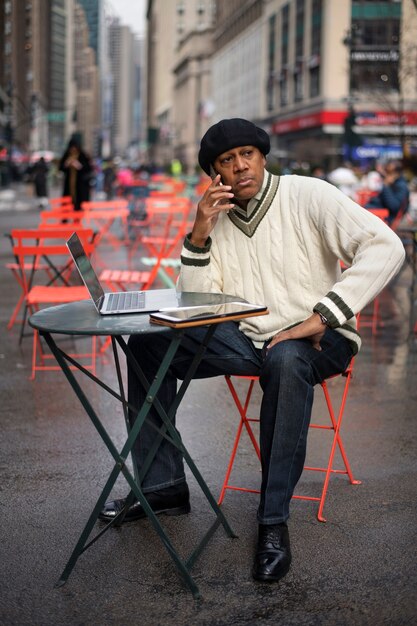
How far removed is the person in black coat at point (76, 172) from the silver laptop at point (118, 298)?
1620 centimetres

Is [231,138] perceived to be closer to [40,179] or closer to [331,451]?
[331,451]

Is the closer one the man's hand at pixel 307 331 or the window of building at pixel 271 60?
the man's hand at pixel 307 331

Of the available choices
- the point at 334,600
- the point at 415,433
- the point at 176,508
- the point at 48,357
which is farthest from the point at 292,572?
the point at 48,357

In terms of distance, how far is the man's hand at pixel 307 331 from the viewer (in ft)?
12.8

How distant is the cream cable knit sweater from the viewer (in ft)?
13.0

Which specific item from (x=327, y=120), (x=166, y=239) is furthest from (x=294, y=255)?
(x=327, y=120)

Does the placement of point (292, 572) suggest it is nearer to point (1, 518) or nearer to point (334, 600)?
point (334, 600)

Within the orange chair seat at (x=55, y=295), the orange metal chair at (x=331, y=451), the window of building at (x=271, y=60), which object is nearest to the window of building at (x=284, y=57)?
the window of building at (x=271, y=60)

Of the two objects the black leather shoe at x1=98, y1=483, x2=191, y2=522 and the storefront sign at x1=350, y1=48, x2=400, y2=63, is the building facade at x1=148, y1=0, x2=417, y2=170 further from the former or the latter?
the black leather shoe at x1=98, y1=483, x2=191, y2=522

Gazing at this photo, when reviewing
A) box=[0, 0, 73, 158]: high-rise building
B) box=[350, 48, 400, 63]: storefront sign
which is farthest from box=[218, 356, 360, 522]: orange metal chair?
box=[0, 0, 73, 158]: high-rise building

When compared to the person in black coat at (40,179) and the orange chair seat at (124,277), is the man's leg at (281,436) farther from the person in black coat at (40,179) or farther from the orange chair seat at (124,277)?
the person in black coat at (40,179)

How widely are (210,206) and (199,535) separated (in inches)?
53.0

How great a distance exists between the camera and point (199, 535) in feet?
13.8

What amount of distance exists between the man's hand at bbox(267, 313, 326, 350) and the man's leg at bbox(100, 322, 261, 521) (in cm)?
25
